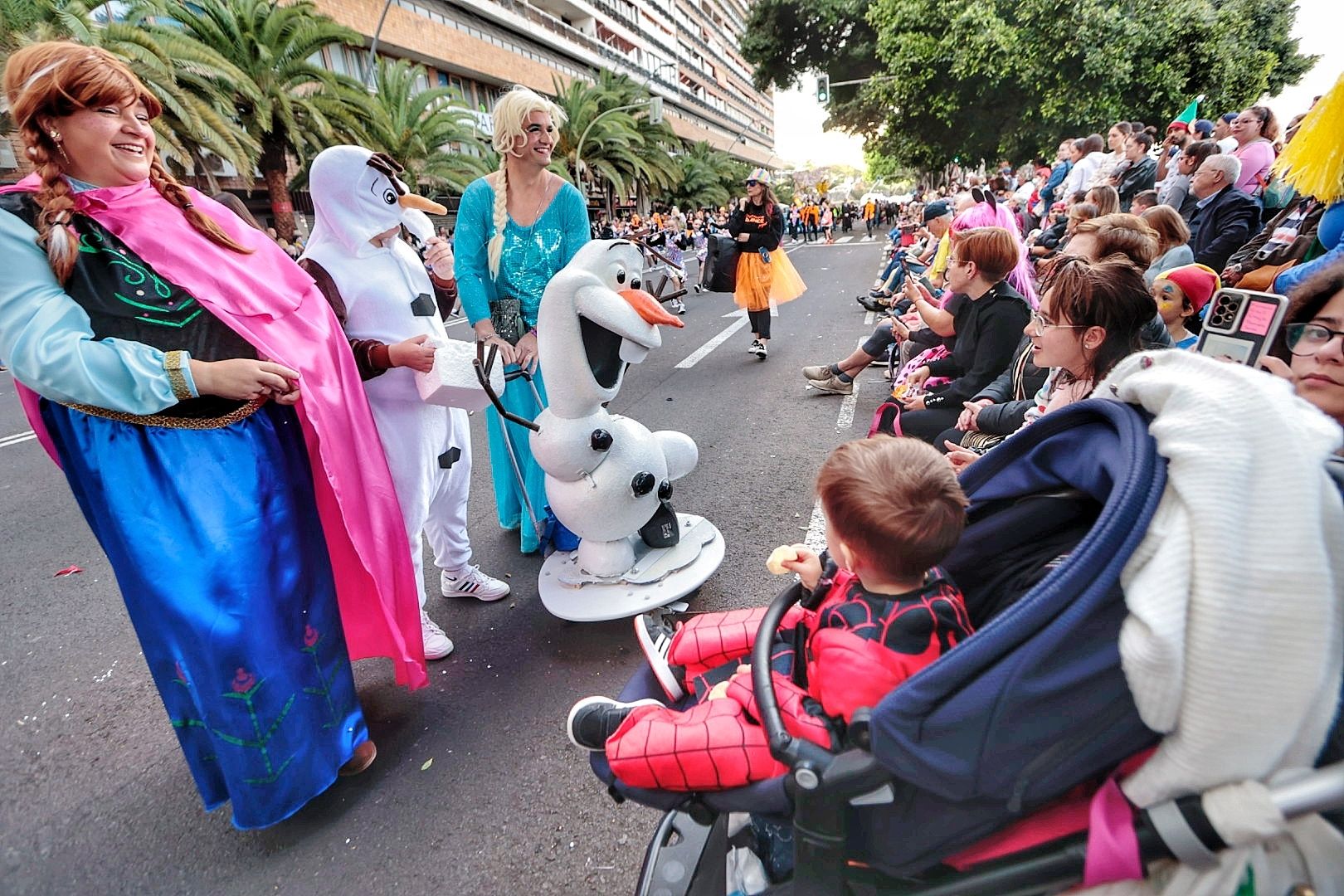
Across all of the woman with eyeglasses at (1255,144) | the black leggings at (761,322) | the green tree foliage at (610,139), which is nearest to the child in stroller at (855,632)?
the black leggings at (761,322)

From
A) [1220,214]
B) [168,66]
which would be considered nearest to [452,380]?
[1220,214]

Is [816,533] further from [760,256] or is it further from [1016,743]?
[760,256]

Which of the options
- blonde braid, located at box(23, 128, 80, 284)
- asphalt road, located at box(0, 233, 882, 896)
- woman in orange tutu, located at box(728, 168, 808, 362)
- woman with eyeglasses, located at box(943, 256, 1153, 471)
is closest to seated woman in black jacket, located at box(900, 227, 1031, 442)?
asphalt road, located at box(0, 233, 882, 896)

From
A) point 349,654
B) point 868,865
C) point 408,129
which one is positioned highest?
point 408,129

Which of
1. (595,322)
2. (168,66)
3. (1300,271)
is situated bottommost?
(595,322)

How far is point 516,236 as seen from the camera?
8.99 feet

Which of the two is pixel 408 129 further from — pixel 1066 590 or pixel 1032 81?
pixel 1066 590

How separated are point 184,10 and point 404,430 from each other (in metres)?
15.1

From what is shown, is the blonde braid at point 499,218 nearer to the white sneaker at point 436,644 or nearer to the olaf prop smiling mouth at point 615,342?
the olaf prop smiling mouth at point 615,342

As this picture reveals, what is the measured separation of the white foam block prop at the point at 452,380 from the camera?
83.7 inches

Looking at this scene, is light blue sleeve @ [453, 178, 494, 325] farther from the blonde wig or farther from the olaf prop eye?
the olaf prop eye

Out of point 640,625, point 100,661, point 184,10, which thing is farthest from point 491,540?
point 184,10

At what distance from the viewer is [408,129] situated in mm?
16625

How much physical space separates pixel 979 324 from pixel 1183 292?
0.78 m
